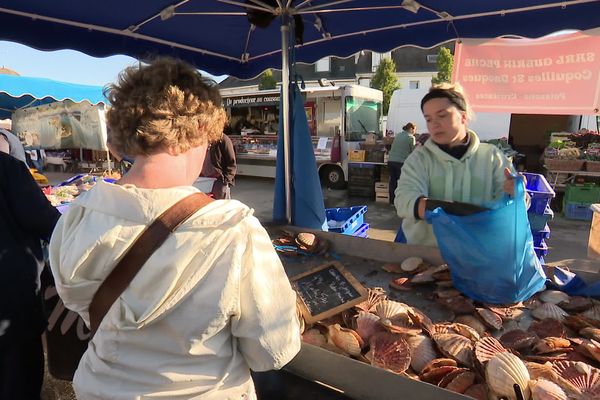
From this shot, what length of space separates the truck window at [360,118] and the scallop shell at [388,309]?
31.8ft

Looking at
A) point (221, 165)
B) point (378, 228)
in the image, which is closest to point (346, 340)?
point (221, 165)

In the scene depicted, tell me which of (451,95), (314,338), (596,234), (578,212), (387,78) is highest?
(387,78)

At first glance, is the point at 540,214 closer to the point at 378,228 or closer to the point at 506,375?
the point at 506,375

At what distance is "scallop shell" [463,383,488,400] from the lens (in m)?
1.26

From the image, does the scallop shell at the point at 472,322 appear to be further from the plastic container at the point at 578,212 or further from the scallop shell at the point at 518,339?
the plastic container at the point at 578,212

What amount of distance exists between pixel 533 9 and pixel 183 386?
11.6ft

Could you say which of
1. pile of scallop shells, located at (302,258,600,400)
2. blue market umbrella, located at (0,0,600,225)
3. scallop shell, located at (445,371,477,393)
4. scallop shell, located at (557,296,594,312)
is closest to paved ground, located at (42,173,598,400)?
pile of scallop shells, located at (302,258,600,400)

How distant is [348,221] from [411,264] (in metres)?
1.71

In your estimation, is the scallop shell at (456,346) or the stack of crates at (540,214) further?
the stack of crates at (540,214)

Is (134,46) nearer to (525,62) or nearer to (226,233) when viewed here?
(226,233)

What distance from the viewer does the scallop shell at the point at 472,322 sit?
1.70 metres

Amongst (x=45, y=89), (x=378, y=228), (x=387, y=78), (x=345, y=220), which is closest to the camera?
(x=345, y=220)

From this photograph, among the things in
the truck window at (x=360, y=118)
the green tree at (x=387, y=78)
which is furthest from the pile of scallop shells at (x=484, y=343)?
the green tree at (x=387, y=78)

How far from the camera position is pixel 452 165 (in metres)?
2.31
